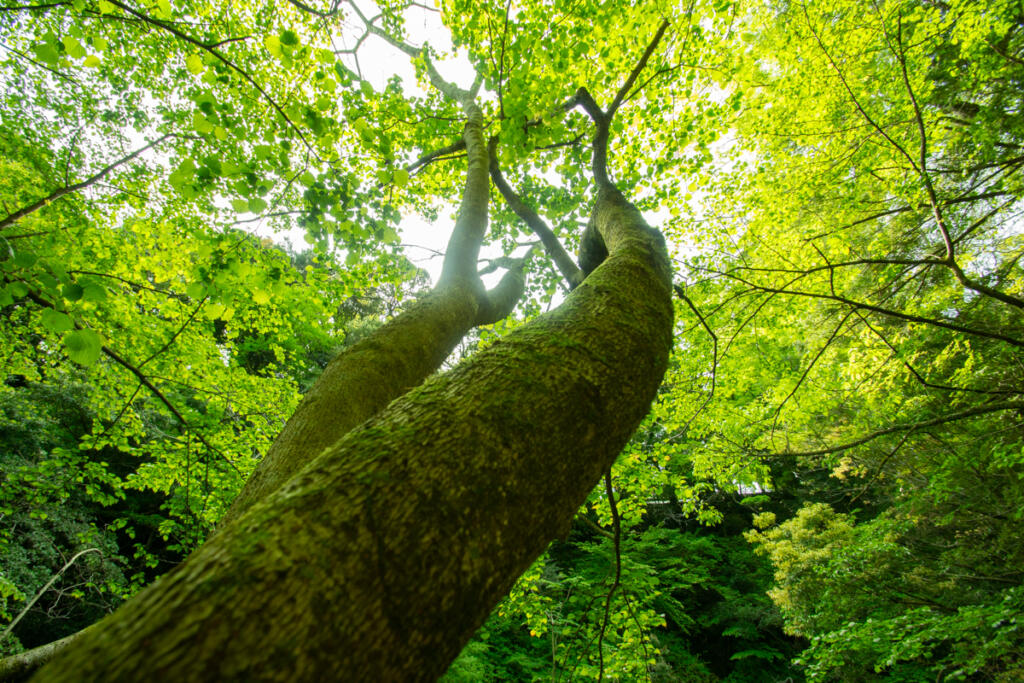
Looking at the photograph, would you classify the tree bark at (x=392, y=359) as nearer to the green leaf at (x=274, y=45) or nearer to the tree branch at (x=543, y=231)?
the tree branch at (x=543, y=231)

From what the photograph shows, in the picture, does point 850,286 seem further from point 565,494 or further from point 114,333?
point 114,333

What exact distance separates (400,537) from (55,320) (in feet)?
6.37

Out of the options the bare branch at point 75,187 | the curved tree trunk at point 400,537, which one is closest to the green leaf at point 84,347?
the curved tree trunk at point 400,537

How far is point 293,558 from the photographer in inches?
24.0

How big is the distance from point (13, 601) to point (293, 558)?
1143cm

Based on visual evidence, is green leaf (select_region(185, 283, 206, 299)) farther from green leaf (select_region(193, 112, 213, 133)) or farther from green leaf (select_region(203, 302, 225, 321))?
green leaf (select_region(193, 112, 213, 133))

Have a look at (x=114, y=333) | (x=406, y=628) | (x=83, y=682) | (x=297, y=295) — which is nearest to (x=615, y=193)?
(x=406, y=628)

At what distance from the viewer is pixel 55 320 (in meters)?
1.55

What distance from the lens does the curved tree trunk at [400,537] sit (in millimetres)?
523

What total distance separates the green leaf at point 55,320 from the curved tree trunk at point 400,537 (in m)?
1.48

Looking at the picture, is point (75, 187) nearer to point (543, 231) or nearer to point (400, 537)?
point (543, 231)

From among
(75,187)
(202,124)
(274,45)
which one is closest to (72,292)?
(202,124)

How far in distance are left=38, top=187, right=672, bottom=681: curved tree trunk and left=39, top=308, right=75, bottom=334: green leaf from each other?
1485mm

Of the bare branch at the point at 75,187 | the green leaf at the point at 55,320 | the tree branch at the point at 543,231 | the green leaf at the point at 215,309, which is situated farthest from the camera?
the bare branch at the point at 75,187
